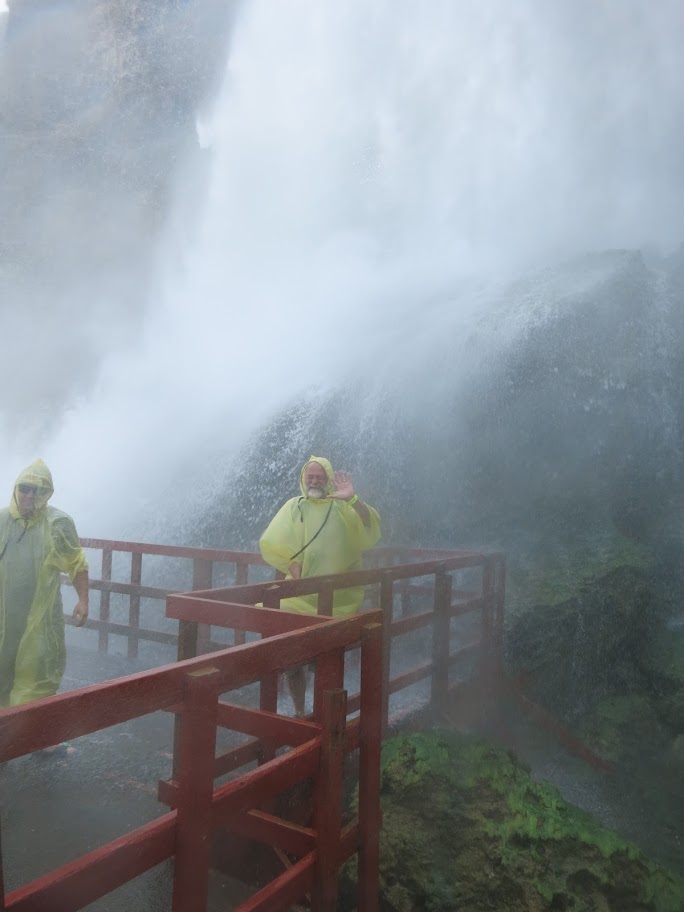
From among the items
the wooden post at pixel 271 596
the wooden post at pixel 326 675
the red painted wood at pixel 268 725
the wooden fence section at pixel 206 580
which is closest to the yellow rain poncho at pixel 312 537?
the wooden fence section at pixel 206 580

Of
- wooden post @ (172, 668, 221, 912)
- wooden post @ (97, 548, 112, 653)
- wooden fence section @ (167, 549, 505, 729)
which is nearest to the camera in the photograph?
wooden post @ (172, 668, 221, 912)

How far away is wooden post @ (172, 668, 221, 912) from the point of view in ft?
6.15

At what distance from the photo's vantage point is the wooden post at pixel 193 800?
73.9 inches

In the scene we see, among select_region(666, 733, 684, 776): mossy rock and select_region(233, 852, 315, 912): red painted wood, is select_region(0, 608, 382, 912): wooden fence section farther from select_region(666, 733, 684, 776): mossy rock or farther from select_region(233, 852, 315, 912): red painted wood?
select_region(666, 733, 684, 776): mossy rock

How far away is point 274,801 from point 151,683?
1959 millimetres

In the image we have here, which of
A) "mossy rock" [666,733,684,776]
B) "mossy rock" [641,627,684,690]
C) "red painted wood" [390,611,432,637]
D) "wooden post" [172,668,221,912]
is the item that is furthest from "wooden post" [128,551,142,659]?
"mossy rock" [641,627,684,690]

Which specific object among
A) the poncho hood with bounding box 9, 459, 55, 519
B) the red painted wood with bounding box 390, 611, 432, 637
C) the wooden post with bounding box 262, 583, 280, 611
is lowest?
the red painted wood with bounding box 390, 611, 432, 637

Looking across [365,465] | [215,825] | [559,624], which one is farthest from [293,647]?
[365,465]

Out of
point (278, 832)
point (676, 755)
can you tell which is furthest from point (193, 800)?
point (676, 755)

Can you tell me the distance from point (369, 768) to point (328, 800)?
29 centimetres

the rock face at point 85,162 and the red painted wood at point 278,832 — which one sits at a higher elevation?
the rock face at point 85,162

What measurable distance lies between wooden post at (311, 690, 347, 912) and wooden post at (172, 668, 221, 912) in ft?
2.05

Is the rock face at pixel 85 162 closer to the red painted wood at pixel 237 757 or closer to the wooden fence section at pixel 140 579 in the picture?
the wooden fence section at pixel 140 579

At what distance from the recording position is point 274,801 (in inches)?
131
